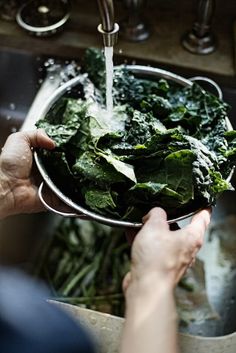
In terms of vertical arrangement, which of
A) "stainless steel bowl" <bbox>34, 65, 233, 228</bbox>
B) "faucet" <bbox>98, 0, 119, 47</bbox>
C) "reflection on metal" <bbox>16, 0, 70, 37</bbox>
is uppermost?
"faucet" <bbox>98, 0, 119, 47</bbox>

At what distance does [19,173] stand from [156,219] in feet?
1.35

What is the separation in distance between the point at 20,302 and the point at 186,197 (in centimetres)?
48

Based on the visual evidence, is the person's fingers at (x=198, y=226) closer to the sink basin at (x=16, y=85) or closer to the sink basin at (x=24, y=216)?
the sink basin at (x=24, y=216)

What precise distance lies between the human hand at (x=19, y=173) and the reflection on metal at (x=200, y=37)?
2.24ft

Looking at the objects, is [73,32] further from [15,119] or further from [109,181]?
[109,181]

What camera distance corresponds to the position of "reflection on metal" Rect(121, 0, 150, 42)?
5.43 feet

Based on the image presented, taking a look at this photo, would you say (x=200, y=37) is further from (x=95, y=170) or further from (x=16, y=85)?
(x=95, y=170)

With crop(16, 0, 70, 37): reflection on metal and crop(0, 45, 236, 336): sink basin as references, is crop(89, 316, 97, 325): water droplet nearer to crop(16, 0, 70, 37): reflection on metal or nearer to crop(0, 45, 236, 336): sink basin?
crop(0, 45, 236, 336): sink basin

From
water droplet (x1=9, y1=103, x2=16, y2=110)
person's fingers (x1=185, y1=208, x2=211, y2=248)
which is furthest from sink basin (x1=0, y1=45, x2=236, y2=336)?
person's fingers (x1=185, y1=208, x2=211, y2=248)

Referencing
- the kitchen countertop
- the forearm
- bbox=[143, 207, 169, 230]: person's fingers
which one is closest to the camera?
the forearm

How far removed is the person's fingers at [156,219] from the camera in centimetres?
100

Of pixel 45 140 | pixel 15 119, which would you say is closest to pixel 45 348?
pixel 45 140

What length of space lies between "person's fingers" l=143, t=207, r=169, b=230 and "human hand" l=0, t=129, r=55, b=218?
12.7 inches

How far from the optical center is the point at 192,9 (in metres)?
1.75
